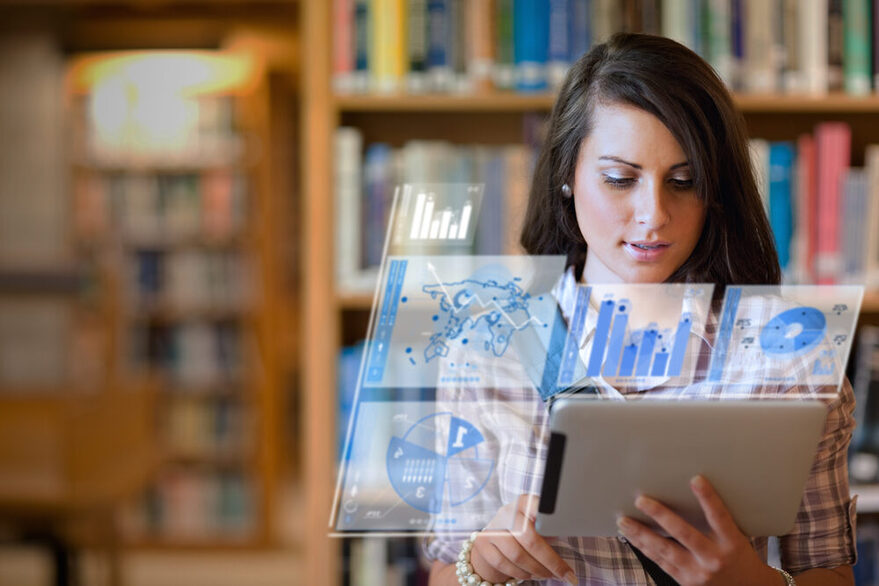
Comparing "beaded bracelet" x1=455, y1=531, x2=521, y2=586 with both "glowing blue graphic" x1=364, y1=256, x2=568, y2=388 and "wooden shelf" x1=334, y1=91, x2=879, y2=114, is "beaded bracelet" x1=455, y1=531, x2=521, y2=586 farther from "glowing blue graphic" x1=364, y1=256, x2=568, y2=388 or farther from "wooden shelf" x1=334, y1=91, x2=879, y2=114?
"wooden shelf" x1=334, y1=91, x2=879, y2=114

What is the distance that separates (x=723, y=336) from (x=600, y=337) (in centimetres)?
10

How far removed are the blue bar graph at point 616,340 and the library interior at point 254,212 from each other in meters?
0.14

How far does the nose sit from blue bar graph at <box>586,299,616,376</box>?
8 centimetres

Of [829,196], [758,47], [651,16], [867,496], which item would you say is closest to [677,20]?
[651,16]

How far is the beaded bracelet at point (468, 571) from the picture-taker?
75 centimetres

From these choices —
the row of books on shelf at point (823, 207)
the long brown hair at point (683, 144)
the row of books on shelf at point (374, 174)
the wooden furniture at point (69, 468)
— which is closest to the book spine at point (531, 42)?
the row of books on shelf at point (374, 174)

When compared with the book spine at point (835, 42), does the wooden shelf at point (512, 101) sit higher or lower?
lower

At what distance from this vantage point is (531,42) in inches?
58.6

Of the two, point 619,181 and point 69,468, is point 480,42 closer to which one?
point 619,181

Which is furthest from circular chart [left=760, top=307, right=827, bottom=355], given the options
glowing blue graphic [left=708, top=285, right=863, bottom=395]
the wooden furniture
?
the wooden furniture

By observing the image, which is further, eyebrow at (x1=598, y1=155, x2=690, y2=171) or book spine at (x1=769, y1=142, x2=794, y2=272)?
book spine at (x1=769, y1=142, x2=794, y2=272)

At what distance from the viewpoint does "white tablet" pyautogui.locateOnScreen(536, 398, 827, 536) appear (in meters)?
0.65

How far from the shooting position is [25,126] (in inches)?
144

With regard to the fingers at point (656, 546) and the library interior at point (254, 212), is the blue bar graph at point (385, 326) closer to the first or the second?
the library interior at point (254, 212)
